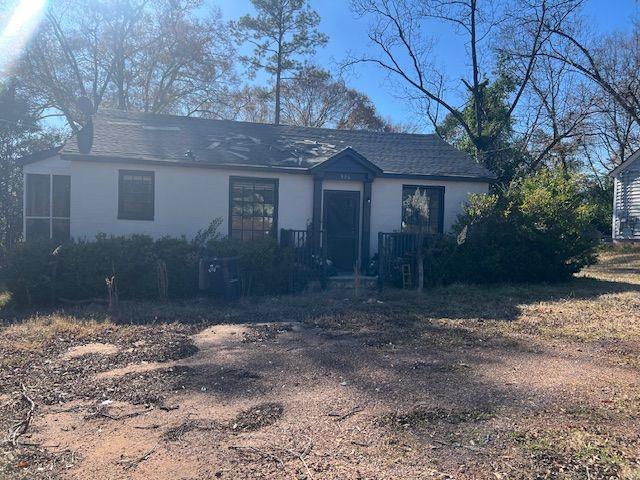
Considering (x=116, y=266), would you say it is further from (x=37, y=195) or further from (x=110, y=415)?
(x=110, y=415)

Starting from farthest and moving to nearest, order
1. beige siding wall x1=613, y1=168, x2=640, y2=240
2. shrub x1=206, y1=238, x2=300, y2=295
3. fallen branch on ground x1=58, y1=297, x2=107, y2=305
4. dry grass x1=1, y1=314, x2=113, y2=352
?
beige siding wall x1=613, y1=168, x2=640, y2=240
shrub x1=206, y1=238, x2=300, y2=295
fallen branch on ground x1=58, y1=297, x2=107, y2=305
dry grass x1=1, y1=314, x2=113, y2=352

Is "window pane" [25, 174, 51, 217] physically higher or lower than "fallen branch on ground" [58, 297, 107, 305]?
higher

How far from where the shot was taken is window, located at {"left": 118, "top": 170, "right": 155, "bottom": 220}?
39.5 feet

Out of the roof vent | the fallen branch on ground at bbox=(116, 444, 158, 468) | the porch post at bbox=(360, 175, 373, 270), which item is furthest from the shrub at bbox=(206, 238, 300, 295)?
the fallen branch on ground at bbox=(116, 444, 158, 468)

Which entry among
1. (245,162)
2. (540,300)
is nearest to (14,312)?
(245,162)

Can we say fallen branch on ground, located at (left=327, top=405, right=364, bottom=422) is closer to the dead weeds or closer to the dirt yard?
the dirt yard

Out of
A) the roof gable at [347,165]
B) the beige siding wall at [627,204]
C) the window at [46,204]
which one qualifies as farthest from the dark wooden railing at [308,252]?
the beige siding wall at [627,204]

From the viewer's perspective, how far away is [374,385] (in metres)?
5.15

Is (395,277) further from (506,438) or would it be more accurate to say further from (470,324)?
(506,438)

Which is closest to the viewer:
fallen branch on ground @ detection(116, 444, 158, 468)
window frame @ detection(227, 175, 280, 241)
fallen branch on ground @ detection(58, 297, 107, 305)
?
fallen branch on ground @ detection(116, 444, 158, 468)

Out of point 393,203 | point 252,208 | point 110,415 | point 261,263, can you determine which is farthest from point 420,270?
point 110,415

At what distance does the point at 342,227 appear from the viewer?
523 inches

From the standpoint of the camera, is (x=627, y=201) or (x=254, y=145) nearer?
(x=254, y=145)

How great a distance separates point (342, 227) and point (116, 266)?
5664 millimetres
